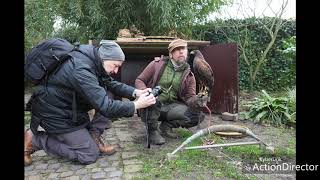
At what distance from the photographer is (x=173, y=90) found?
5012mm

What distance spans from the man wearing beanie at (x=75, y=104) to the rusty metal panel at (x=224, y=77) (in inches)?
117

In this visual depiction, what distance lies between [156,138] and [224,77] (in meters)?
2.51

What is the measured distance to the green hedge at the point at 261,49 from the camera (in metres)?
10.4

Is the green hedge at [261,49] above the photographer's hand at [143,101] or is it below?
above

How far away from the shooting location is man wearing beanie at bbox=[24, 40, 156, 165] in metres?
3.65

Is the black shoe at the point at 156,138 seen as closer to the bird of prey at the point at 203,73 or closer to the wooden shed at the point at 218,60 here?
the bird of prey at the point at 203,73

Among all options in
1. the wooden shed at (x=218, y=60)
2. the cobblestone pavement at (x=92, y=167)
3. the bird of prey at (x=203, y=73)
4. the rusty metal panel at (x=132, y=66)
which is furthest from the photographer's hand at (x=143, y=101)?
the rusty metal panel at (x=132, y=66)

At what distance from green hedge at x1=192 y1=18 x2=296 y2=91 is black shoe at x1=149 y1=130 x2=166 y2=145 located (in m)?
6.06
